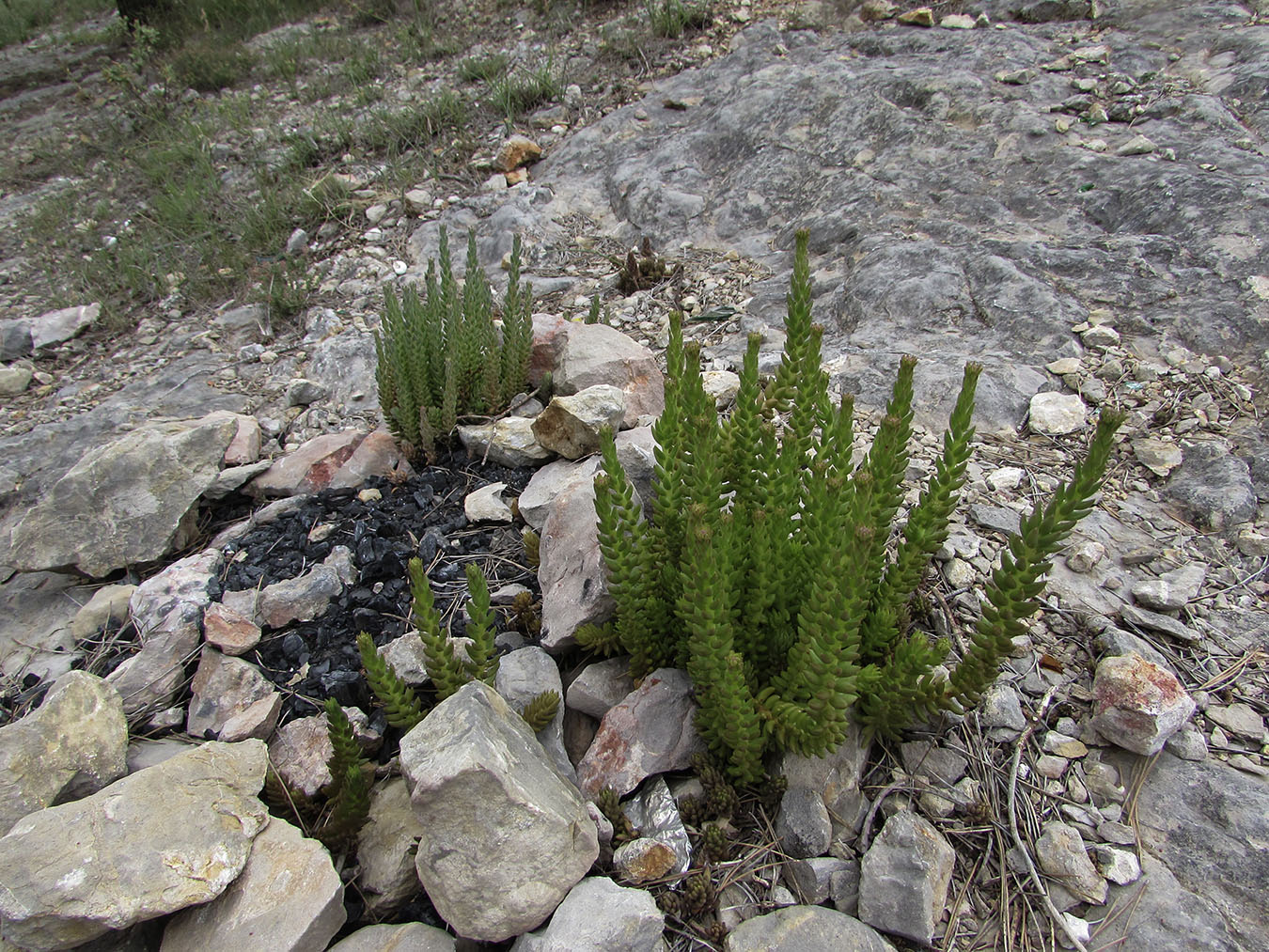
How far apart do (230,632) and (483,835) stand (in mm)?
1660

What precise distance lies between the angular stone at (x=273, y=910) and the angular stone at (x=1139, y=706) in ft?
8.03

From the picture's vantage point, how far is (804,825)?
231 centimetres

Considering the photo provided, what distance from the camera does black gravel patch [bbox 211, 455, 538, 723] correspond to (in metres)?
3.00

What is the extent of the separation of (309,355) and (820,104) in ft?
15.0

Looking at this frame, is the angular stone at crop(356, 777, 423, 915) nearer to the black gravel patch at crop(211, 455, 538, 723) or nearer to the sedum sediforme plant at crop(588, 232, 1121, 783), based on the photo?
the black gravel patch at crop(211, 455, 538, 723)

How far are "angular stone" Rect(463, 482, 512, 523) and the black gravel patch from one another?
45mm

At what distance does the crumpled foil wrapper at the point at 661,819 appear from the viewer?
7.61ft

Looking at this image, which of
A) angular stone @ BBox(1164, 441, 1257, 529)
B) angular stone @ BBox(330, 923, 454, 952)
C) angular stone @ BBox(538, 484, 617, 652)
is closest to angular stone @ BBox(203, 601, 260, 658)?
angular stone @ BBox(538, 484, 617, 652)

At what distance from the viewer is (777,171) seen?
5.93 meters

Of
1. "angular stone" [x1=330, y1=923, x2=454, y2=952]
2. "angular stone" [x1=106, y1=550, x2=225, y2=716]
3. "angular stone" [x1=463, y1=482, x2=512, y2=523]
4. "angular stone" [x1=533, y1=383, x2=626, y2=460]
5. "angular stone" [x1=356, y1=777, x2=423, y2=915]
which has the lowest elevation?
"angular stone" [x1=356, y1=777, x2=423, y2=915]

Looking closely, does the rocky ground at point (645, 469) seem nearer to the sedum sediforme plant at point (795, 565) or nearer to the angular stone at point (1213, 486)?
the angular stone at point (1213, 486)

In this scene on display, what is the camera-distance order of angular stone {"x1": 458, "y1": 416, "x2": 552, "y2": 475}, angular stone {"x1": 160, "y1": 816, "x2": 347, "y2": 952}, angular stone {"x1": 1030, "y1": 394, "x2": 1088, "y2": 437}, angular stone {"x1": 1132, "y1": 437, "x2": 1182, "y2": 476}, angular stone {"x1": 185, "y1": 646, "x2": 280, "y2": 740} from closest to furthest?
angular stone {"x1": 160, "y1": 816, "x2": 347, "y2": 952}
angular stone {"x1": 185, "y1": 646, "x2": 280, "y2": 740}
angular stone {"x1": 1132, "y1": 437, "x2": 1182, "y2": 476}
angular stone {"x1": 1030, "y1": 394, "x2": 1088, "y2": 437}
angular stone {"x1": 458, "y1": 416, "x2": 552, "y2": 475}

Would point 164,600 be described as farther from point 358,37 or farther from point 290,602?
point 358,37

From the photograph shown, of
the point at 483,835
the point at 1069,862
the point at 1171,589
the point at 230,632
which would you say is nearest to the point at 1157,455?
the point at 1171,589
